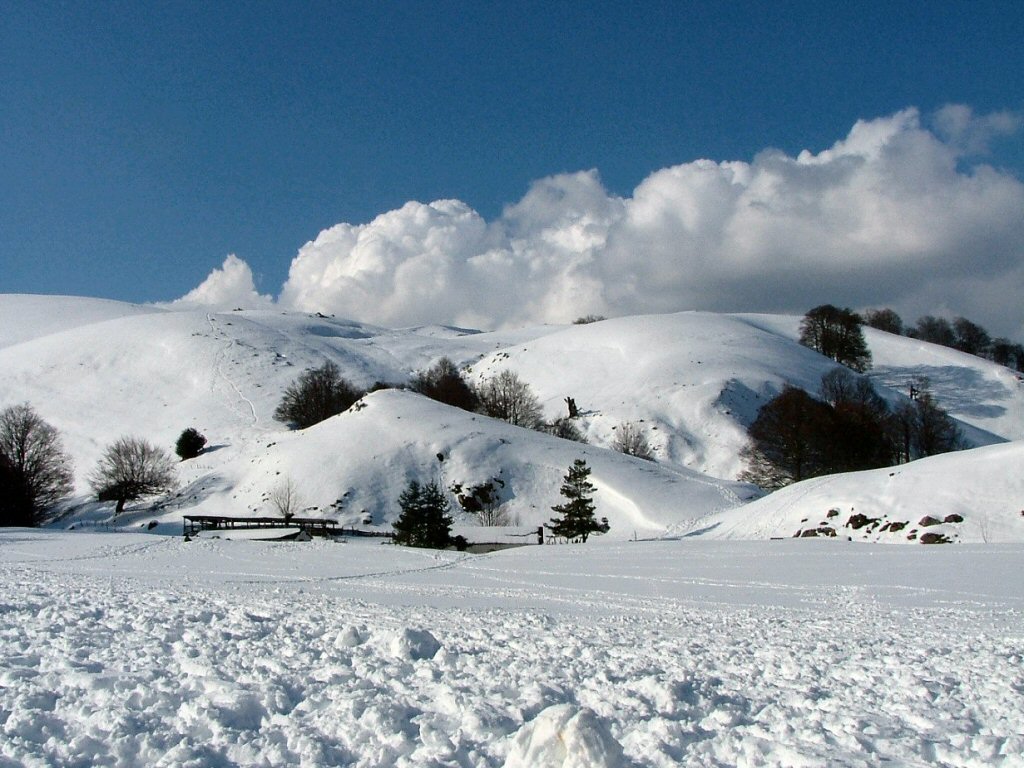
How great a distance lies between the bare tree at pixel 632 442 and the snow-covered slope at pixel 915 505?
2817cm

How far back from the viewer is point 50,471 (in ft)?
187

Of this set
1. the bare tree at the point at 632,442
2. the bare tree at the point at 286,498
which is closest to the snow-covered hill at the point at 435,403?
the bare tree at the point at 286,498

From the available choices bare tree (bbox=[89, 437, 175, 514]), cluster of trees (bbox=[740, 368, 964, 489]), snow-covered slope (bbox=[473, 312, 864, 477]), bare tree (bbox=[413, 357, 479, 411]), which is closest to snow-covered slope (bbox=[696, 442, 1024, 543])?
cluster of trees (bbox=[740, 368, 964, 489])

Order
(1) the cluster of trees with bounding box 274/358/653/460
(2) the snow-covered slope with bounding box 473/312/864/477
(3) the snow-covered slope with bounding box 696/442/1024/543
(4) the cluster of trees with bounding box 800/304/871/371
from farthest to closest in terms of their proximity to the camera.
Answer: (4) the cluster of trees with bounding box 800/304/871/371
(1) the cluster of trees with bounding box 274/358/653/460
(2) the snow-covered slope with bounding box 473/312/864/477
(3) the snow-covered slope with bounding box 696/442/1024/543

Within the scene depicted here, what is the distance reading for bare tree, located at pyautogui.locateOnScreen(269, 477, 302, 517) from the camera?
48.3 meters

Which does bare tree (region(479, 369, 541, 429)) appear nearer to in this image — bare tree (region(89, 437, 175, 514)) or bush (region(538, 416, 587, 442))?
bush (region(538, 416, 587, 442))

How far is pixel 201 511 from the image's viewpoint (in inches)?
2003

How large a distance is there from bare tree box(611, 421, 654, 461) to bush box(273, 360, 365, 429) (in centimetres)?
2590

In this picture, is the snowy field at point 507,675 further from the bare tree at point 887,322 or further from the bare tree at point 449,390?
the bare tree at point 887,322

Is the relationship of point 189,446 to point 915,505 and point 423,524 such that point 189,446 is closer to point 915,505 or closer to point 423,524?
point 423,524

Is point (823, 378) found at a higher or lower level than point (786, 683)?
higher

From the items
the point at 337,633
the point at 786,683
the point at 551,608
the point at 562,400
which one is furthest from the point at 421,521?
the point at 562,400

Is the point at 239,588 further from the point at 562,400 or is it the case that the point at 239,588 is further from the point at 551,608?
the point at 562,400

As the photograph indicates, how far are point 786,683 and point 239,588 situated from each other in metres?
9.94
